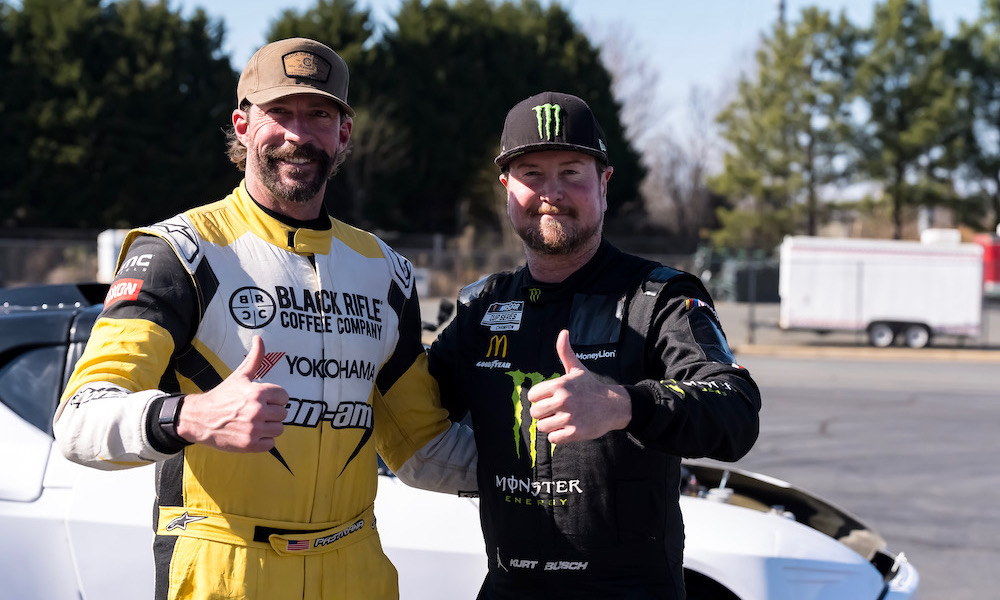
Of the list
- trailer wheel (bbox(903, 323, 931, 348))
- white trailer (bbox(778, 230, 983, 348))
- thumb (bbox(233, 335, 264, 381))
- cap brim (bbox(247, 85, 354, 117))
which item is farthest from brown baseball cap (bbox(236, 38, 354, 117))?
trailer wheel (bbox(903, 323, 931, 348))

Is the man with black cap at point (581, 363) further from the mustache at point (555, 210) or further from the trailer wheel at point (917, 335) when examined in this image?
the trailer wheel at point (917, 335)

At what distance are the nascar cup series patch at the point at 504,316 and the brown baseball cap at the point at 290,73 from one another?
0.70 metres

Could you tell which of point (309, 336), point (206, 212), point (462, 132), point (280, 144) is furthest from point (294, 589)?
point (462, 132)

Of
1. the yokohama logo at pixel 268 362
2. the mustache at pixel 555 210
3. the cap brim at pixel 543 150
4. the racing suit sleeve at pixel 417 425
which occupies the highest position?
the cap brim at pixel 543 150

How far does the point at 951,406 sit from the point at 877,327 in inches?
361

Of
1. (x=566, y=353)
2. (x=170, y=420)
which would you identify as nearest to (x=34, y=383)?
(x=170, y=420)

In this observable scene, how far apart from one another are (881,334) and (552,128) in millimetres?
20079

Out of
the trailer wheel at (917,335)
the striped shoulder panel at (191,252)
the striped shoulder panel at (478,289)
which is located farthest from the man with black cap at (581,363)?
the trailer wheel at (917,335)

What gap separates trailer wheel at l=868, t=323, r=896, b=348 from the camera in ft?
67.4

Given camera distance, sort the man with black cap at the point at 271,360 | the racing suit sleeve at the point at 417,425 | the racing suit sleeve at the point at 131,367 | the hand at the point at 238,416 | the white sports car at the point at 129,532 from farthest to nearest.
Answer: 1. the white sports car at the point at 129,532
2. the racing suit sleeve at the point at 417,425
3. the man with black cap at the point at 271,360
4. the racing suit sleeve at the point at 131,367
5. the hand at the point at 238,416

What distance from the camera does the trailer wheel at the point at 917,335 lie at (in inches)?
806

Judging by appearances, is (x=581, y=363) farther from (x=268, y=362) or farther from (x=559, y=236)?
(x=268, y=362)

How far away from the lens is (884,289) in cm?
2030

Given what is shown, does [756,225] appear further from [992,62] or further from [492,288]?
[492,288]
